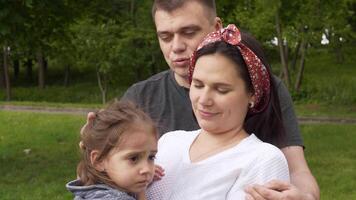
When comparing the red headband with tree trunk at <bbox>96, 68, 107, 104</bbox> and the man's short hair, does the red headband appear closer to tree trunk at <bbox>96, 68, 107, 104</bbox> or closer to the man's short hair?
the man's short hair

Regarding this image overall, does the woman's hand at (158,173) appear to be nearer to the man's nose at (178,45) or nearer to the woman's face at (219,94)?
the woman's face at (219,94)

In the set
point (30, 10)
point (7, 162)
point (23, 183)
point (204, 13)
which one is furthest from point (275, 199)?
point (7, 162)

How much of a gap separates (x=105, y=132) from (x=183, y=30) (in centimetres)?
93

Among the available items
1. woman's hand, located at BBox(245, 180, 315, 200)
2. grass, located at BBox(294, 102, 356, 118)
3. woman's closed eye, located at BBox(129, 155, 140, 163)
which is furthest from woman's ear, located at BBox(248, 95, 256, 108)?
grass, located at BBox(294, 102, 356, 118)

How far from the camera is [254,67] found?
2.31 metres

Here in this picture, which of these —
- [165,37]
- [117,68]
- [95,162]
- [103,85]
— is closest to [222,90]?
[95,162]

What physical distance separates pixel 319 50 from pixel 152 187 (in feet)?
57.1

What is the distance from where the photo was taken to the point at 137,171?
2.28m

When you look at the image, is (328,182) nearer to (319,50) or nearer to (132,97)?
(132,97)

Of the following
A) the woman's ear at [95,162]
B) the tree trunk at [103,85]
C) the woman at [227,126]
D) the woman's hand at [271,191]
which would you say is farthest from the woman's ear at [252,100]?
the tree trunk at [103,85]

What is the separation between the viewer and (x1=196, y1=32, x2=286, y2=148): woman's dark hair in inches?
90.7

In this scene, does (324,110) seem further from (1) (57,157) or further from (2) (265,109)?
(2) (265,109)

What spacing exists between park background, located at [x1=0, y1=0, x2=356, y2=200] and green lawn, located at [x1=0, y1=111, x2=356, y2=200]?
0.02 m

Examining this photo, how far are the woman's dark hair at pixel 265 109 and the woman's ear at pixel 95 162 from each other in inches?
20.3
